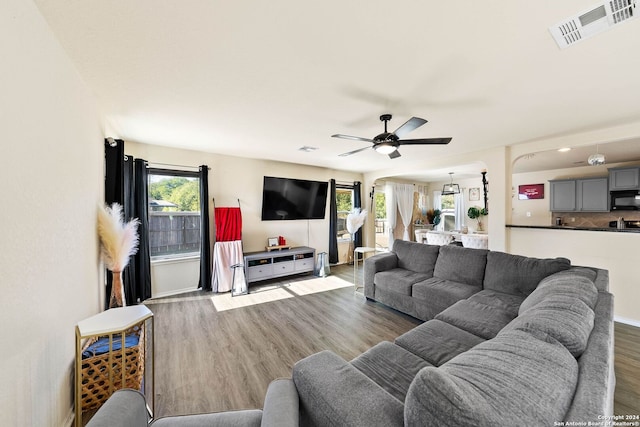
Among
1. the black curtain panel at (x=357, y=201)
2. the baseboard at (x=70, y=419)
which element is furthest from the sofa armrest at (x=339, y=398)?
the black curtain panel at (x=357, y=201)

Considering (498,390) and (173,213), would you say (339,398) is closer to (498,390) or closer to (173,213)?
(498,390)

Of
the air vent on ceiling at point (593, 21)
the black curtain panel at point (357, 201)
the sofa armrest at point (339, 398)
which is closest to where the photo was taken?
the sofa armrest at point (339, 398)

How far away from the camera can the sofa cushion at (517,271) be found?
2.38m

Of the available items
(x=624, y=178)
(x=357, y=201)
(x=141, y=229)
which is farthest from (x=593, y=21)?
(x=624, y=178)

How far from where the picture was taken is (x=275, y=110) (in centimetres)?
247

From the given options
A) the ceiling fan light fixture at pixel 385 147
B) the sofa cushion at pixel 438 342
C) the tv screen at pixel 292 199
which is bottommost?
the sofa cushion at pixel 438 342

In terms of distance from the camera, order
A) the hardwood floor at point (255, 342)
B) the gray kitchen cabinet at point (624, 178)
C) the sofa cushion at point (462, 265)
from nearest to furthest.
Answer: the hardwood floor at point (255, 342), the sofa cushion at point (462, 265), the gray kitchen cabinet at point (624, 178)

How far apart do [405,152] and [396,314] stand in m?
2.76

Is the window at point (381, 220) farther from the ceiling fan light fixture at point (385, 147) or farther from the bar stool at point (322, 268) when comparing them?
the ceiling fan light fixture at point (385, 147)

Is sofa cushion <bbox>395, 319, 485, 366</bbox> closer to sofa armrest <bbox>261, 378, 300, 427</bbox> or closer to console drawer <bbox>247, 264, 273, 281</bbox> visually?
sofa armrest <bbox>261, 378, 300, 427</bbox>

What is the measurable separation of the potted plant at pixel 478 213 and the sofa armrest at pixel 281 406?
7956mm

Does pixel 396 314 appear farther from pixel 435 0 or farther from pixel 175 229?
pixel 175 229

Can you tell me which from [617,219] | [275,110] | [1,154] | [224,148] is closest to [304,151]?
[224,148]

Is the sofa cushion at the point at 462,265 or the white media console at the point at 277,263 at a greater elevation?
the sofa cushion at the point at 462,265
